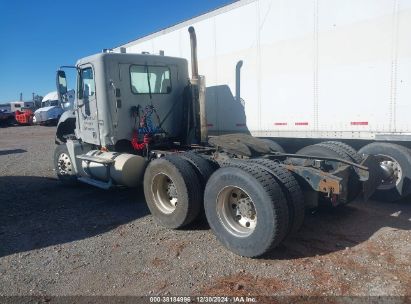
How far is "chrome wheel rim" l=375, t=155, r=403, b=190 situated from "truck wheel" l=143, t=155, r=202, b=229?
3.06 meters

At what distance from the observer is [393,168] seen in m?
5.88

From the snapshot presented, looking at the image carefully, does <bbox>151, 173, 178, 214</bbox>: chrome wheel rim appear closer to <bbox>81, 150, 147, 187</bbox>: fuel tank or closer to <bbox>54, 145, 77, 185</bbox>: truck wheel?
<bbox>81, 150, 147, 187</bbox>: fuel tank

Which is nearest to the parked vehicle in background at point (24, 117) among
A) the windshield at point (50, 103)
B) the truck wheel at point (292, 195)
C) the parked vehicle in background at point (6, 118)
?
the parked vehicle in background at point (6, 118)

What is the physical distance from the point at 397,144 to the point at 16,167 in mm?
10451

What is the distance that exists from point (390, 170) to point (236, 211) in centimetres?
289

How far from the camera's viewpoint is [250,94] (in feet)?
23.7

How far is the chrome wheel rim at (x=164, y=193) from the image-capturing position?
5535 mm

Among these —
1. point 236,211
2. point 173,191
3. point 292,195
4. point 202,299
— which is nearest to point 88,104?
point 173,191

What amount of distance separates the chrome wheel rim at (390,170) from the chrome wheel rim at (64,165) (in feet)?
20.5

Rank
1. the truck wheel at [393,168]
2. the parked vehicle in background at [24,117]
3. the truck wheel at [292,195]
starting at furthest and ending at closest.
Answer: the parked vehicle in background at [24,117], the truck wheel at [393,168], the truck wheel at [292,195]

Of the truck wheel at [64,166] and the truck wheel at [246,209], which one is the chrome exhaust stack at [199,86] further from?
the truck wheel at [64,166]

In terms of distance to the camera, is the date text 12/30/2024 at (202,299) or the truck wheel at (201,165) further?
the truck wheel at (201,165)

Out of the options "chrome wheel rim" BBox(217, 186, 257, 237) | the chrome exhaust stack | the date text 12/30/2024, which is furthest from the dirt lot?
the chrome exhaust stack

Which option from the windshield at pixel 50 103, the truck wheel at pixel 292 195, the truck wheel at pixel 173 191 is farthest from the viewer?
the windshield at pixel 50 103
